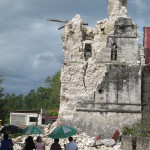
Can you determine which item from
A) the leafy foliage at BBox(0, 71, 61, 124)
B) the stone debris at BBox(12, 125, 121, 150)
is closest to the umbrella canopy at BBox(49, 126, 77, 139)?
the stone debris at BBox(12, 125, 121, 150)

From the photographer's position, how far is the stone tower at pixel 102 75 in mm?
26781

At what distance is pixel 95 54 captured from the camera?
29.3 metres

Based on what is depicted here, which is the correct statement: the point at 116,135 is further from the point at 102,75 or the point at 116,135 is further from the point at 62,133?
the point at 62,133

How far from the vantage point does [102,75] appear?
1105 inches

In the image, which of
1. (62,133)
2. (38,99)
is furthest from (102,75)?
(38,99)

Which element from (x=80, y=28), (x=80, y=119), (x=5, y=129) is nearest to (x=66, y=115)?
(x=80, y=119)

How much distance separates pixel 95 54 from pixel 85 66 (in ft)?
3.85

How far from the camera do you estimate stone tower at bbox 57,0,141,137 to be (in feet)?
87.9

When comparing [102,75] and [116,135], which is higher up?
[102,75]

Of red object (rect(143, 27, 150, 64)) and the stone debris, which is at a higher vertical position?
red object (rect(143, 27, 150, 64))

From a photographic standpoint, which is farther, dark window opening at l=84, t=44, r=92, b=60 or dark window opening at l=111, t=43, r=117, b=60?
dark window opening at l=84, t=44, r=92, b=60

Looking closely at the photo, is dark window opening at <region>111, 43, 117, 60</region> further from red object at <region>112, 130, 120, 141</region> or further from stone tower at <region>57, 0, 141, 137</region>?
red object at <region>112, 130, 120, 141</region>

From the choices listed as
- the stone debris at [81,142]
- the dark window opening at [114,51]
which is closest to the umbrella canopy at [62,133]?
the stone debris at [81,142]

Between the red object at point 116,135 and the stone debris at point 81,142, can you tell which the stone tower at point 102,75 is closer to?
the red object at point 116,135
